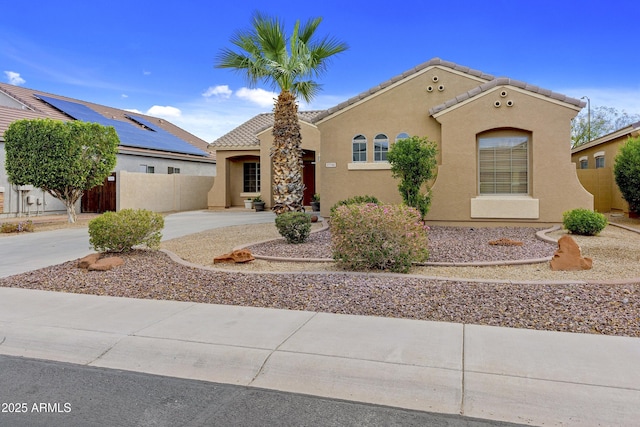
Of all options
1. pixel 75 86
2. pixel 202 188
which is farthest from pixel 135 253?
pixel 75 86

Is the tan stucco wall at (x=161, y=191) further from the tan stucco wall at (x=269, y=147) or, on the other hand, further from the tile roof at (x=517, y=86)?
the tile roof at (x=517, y=86)

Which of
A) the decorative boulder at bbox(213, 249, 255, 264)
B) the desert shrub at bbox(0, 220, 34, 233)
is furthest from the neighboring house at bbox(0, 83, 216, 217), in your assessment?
the decorative boulder at bbox(213, 249, 255, 264)

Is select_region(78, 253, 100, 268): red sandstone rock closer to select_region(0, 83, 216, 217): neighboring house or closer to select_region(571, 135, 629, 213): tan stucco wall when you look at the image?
select_region(0, 83, 216, 217): neighboring house

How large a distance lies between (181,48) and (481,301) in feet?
61.1

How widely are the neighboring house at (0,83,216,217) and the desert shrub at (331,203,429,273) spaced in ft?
59.7

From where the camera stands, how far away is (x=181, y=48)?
2067 centimetres

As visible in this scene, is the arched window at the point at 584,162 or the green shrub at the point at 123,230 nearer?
the green shrub at the point at 123,230

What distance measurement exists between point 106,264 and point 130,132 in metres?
22.9

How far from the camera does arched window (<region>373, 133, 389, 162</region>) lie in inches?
640

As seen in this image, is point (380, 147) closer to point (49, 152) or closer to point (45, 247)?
point (45, 247)

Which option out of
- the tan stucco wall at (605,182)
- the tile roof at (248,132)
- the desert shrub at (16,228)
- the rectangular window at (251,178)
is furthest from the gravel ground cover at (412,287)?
the rectangular window at (251,178)

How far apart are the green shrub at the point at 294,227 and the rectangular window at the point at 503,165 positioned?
6400 mm

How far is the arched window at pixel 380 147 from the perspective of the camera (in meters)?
16.3

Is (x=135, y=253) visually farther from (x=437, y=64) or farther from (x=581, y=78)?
(x=581, y=78)
